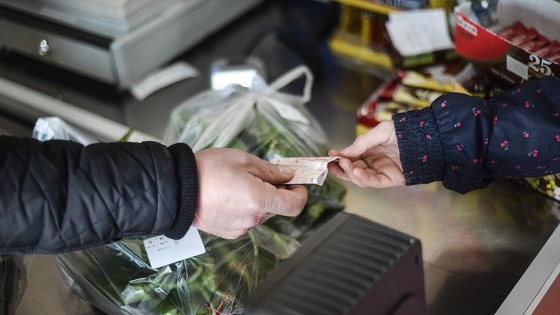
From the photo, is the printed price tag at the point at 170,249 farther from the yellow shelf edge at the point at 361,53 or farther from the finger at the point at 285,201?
the yellow shelf edge at the point at 361,53

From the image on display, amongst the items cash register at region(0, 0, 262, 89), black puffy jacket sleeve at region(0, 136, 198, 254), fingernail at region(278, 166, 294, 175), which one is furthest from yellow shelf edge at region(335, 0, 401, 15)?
black puffy jacket sleeve at region(0, 136, 198, 254)

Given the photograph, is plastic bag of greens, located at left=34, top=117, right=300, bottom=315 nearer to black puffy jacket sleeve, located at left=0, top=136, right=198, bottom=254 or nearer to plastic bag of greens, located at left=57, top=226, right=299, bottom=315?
plastic bag of greens, located at left=57, top=226, right=299, bottom=315

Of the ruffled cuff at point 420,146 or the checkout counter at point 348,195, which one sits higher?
the ruffled cuff at point 420,146

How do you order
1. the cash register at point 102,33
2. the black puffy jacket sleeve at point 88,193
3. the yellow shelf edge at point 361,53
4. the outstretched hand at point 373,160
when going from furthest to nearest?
1. the yellow shelf edge at point 361,53
2. the cash register at point 102,33
3. the outstretched hand at point 373,160
4. the black puffy jacket sleeve at point 88,193

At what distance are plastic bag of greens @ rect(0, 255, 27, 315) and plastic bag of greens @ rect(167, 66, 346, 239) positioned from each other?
0.29 m

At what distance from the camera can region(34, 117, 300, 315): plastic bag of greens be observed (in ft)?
3.01

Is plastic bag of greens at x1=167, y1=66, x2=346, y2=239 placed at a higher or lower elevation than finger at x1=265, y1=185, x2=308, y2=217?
lower

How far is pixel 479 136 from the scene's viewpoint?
978 mm

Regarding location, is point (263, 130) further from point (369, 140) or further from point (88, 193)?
point (88, 193)

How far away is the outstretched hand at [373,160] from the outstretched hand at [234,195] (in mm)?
155

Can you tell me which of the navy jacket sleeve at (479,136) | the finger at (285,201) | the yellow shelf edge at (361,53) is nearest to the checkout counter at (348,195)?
the yellow shelf edge at (361,53)

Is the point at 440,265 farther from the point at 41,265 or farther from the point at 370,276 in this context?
the point at 41,265

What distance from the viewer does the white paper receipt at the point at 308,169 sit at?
885mm

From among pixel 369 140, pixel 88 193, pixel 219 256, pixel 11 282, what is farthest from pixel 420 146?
pixel 11 282
